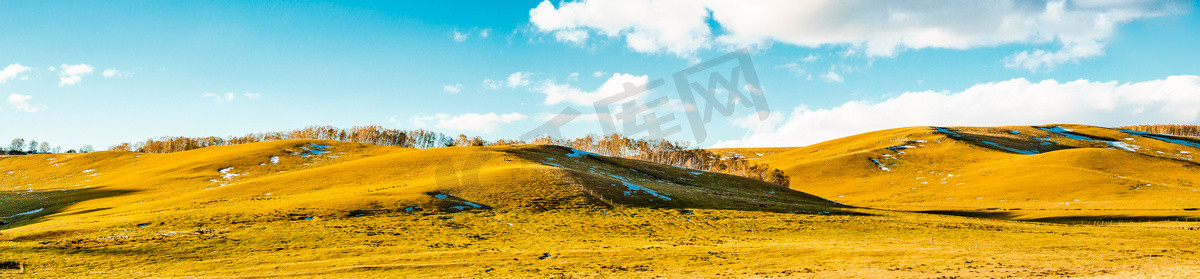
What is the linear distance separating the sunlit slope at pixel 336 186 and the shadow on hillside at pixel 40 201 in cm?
15

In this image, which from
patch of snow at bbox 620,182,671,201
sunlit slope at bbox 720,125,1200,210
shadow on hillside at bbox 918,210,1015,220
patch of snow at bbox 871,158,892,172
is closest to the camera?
shadow on hillside at bbox 918,210,1015,220

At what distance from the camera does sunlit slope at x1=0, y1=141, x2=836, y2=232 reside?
191 feet

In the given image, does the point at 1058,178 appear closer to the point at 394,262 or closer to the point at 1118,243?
the point at 1118,243

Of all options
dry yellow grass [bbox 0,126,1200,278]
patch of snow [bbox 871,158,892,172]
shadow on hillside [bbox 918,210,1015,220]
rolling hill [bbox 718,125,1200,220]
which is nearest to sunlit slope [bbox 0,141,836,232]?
dry yellow grass [bbox 0,126,1200,278]

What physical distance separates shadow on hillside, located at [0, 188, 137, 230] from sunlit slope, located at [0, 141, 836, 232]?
6.1 inches

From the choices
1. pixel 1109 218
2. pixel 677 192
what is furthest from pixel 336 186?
pixel 1109 218

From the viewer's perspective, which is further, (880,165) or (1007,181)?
(880,165)

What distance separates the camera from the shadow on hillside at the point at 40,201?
57938mm

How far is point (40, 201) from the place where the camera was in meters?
75.8

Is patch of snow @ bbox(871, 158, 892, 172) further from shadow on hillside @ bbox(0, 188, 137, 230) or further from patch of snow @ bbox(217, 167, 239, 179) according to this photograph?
shadow on hillside @ bbox(0, 188, 137, 230)

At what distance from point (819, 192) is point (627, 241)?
4418 inches

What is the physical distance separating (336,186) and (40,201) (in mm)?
39753

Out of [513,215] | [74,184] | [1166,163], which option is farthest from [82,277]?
[1166,163]

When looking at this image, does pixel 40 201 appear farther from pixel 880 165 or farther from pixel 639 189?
pixel 880 165
